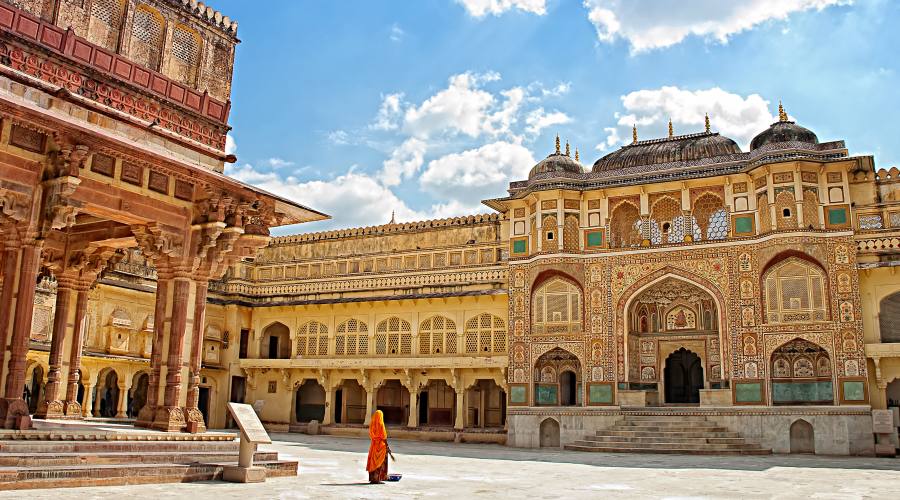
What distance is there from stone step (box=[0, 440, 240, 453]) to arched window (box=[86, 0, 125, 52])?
20.5 feet

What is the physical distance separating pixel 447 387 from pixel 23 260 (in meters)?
21.9

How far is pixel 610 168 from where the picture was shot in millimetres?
27797

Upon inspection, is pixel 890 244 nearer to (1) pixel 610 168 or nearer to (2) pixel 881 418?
(2) pixel 881 418

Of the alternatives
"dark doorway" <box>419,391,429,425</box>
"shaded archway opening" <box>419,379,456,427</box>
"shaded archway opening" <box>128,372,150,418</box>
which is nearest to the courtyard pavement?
"shaded archway opening" <box>419,379,456,427</box>

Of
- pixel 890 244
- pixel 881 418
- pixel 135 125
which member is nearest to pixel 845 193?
pixel 890 244

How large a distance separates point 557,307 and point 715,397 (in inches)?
222

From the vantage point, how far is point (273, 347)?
34562 millimetres

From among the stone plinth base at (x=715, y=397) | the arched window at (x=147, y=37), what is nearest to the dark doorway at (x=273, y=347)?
the stone plinth base at (x=715, y=397)

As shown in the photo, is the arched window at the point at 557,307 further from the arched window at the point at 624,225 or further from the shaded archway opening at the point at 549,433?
the shaded archway opening at the point at 549,433

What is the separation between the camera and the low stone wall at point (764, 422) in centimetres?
2220

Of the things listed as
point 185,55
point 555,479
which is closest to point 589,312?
point 555,479

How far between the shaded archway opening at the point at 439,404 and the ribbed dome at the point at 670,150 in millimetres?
10285

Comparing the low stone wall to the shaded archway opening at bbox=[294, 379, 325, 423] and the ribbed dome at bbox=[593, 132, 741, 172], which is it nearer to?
the ribbed dome at bbox=[593, 132, 741, 172]

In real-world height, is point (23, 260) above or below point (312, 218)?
below
